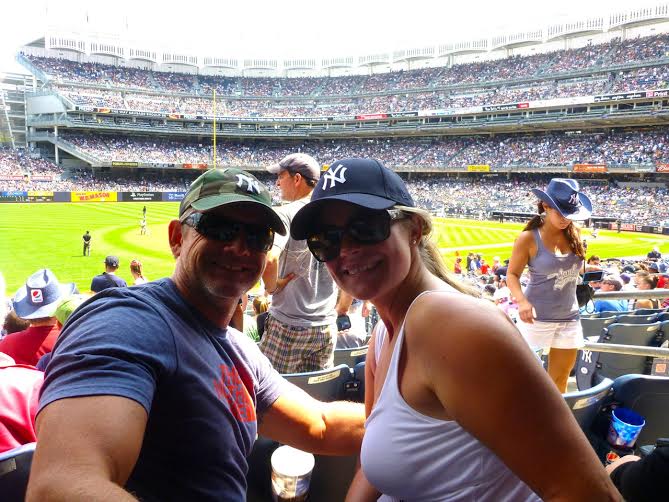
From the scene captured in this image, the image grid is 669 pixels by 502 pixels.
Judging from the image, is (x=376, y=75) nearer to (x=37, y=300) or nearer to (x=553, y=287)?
(x=553, y=287)

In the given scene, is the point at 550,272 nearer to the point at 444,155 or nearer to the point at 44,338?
the point at 44,338

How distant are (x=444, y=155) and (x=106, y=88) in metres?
49.3

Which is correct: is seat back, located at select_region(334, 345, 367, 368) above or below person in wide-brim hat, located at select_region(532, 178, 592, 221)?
→ below

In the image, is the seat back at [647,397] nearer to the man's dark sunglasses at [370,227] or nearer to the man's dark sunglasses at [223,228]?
the man's dark sunglasses at [370,227]

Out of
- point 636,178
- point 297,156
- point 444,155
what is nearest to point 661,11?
point 636,178

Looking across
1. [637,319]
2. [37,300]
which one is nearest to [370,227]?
[37,300]

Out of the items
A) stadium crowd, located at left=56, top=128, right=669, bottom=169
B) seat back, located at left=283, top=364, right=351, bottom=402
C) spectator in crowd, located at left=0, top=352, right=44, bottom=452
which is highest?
stadium crowd, located at left=56, top=128, right=669, bottom=169

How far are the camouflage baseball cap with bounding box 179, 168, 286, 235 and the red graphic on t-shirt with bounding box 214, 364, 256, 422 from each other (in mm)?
637

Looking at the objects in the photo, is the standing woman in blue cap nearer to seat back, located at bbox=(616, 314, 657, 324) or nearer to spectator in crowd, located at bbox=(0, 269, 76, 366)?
seat back, located at bbox=(616, 314, 657, 324)

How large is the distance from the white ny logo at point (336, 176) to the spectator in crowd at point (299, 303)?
213 centimetres

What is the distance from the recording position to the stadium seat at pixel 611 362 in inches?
191

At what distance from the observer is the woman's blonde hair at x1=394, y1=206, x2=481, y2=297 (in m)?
1.83

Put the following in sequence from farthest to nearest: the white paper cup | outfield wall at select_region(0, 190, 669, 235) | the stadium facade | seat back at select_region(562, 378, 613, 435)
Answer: the stadium facade
outfield wall at select_region(0, 190, 669, 235)
seat back at select_region(562, 378, 613, 435)
the white paper cup

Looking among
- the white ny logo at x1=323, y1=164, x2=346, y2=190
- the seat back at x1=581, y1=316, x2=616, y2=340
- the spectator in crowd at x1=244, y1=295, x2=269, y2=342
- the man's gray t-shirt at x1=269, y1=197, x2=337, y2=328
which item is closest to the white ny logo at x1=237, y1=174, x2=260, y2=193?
the white ny logo at x1=323, y1=164, x2=346, y2=190
